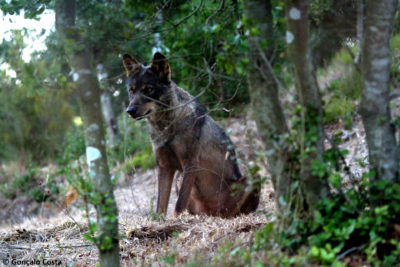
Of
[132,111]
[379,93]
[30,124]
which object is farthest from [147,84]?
[30,124]

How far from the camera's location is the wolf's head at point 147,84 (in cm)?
521

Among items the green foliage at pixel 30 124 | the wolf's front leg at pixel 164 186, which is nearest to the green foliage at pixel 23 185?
the green foliage at pixel 30 124

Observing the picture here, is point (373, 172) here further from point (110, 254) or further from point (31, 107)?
point (31, 107)

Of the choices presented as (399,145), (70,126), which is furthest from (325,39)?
(70,126)

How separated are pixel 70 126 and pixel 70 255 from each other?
10.7m

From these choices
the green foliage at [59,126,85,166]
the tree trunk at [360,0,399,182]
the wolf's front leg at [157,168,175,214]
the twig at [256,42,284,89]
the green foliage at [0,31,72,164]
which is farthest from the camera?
the green foliage at [0,31,72,164]

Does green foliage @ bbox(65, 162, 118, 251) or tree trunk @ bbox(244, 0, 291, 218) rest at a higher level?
tree trunk @ bbox(244, 0, 291, 218)

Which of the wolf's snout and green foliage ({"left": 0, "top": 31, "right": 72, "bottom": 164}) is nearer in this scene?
the wolf's snout

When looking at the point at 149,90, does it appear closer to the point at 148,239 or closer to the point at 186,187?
the point at 186,187

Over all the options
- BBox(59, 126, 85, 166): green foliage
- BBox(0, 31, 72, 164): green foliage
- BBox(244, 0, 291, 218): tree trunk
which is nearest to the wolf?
BBox(244, 0, 291, 218): tree trunk

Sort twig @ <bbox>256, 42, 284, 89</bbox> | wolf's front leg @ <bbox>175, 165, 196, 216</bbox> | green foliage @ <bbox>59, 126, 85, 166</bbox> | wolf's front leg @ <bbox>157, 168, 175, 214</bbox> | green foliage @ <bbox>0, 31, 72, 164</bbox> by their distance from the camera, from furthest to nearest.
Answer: green foliage @ <bbox>0, 31, 72, 164</bbox> → green foliage @ <bbox>59, 126, 85, 166</bbox> → wolf's front leg @ <bbox>157, 168, 175, 214</bbox> → wolf's front leg @ <bbox>175, 165, 196, 216</bbox> → twig @ <bbox>256, 42, 284, 89</bbox>

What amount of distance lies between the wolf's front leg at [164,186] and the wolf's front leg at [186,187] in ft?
0.73

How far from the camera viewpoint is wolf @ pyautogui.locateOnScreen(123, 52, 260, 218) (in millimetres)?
5289

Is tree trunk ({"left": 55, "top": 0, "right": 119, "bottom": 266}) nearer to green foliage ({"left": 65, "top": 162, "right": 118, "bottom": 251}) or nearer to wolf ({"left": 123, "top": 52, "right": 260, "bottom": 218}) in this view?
green foliage ({"left": 65, "top": 162, "right": 118, "bottom": 251})
